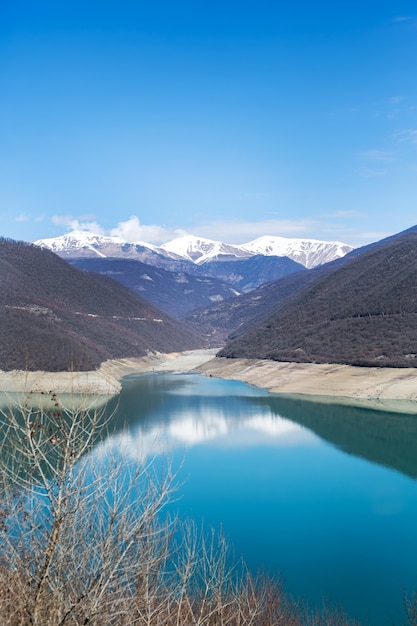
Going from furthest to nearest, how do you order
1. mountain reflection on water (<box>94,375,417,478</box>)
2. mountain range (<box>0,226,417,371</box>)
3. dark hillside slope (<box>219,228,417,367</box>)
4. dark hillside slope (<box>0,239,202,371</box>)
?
dark hillside slope (<box>0,239,202,371</box>), mountain range (<box>0,226,417,371</box>), dark hillside slope (<box>219,228,417,367</box>), mountain reflection on water (<box>94,375,417,478</box>)

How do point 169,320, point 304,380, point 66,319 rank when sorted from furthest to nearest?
point 169,320, point 66,319, point 304,380

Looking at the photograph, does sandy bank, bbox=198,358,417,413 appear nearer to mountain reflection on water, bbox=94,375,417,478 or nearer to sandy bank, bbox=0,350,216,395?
mountain reflection on water, bbox=94,375,417,478

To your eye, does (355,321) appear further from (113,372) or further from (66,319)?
(66,319)

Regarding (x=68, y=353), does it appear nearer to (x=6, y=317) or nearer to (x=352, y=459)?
(x=6, y=317)

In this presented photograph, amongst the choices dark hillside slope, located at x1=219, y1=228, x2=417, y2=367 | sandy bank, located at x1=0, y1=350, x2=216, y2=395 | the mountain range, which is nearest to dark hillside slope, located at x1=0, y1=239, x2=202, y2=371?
the mountain range

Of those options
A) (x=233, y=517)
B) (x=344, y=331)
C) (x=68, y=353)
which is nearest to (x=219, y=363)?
(x=344, y=331)

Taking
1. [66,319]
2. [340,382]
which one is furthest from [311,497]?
[66,319]

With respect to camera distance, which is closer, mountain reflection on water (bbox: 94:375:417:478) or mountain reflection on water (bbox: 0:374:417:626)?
mountain reflection on water (bbox: 0:374:417:626)
